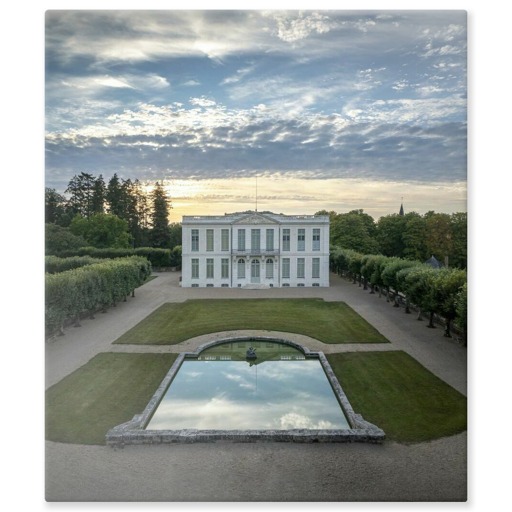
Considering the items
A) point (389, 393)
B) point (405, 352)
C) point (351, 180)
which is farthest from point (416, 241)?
point (389, 393)

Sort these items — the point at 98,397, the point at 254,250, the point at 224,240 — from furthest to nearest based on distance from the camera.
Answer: the point at 224,240 → the point at 254,250 → the point at 98,397

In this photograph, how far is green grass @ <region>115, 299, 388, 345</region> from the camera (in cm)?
1440

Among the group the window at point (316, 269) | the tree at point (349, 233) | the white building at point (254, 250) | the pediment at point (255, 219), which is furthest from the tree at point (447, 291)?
the tree at point (349, 233)

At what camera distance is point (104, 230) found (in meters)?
14.0

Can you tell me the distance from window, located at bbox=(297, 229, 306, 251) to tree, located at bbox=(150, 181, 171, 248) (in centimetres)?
959

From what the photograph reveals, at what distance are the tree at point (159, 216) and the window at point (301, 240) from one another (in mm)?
9593

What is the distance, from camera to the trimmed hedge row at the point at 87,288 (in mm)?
13836

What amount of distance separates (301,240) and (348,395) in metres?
15.9

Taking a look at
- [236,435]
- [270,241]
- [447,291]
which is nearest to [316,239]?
[270,241]

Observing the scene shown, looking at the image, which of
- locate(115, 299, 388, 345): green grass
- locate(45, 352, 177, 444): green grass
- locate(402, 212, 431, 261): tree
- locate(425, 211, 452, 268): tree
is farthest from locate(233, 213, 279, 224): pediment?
locate(45, 352, 177, 444): green grass

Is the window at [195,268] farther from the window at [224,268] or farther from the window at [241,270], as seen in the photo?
the window at [241,270]

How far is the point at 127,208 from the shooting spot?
41.6 feet

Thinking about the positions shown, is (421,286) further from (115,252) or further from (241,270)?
(115,252)
